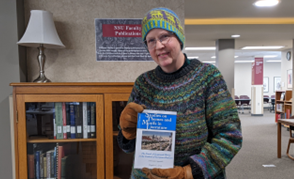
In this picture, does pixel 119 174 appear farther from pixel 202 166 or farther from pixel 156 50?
pixel 156 50

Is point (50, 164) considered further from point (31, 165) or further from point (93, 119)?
point (93, 119)

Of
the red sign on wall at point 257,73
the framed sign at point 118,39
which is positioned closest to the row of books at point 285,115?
the red sign on wall at point 257,73

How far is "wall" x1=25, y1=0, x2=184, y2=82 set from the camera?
7.62 ft

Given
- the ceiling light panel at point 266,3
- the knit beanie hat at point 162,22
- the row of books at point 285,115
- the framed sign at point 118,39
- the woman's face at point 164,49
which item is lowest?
the row of books at point 285,115

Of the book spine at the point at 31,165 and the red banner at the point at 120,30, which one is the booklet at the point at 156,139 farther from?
the red banner at the point at 120,30

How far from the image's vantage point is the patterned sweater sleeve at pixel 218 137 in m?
0.84

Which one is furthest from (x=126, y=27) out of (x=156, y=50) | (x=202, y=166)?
(x=202, y=166)

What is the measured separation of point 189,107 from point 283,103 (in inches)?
352

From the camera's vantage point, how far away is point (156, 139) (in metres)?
A: 0.86

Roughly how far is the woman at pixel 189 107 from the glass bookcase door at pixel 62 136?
40.3 inches

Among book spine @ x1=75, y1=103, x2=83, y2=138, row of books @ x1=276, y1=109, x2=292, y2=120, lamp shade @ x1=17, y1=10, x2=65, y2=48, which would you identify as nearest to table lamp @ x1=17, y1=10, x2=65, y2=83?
lamp shade @ x1=17, y1=10, x2=65, y2=48

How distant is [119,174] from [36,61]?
1.54 m

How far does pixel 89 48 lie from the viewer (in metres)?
2.36

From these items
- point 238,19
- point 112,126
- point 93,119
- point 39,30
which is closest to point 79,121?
point 93,119
